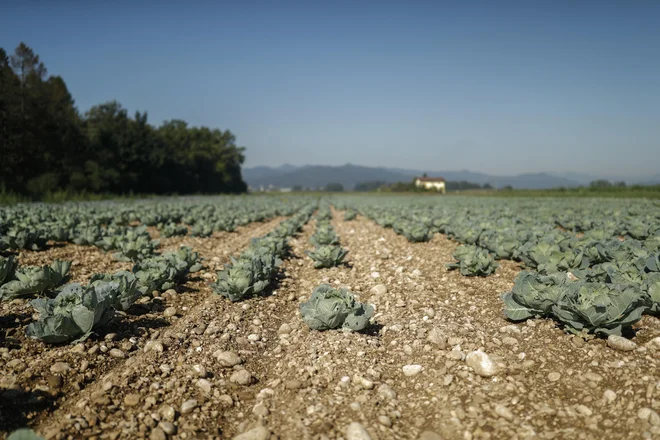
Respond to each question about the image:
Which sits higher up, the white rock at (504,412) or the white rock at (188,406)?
the white rock at (504,412)

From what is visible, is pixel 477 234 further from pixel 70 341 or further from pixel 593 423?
pixel 70 341

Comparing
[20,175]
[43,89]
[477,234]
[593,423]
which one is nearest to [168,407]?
[593,423]

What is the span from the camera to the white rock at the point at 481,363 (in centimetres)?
344

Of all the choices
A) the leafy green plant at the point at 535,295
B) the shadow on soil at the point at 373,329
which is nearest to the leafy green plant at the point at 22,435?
the shadow on soil at the point at 373,329

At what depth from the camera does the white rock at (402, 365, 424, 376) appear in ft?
11.9

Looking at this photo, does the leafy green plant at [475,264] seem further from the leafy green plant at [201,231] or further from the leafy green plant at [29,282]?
the leafy green plant at [201,231]

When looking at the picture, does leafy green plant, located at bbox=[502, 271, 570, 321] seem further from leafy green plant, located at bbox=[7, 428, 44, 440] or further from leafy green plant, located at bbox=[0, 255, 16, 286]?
leafy green plant, located at bbox=[0, 255, 16, 286]

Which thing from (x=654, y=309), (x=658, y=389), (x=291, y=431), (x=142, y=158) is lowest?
(x=291, y=431)

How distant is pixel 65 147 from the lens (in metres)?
38.4

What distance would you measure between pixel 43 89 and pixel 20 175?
9.89 meters

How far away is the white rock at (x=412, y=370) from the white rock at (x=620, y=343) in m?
1.69

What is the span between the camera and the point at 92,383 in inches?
133

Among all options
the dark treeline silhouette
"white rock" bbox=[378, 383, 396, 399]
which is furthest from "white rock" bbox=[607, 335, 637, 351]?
the dark treeline silhouette

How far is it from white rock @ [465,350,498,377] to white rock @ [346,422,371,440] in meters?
Answer: 1.26
